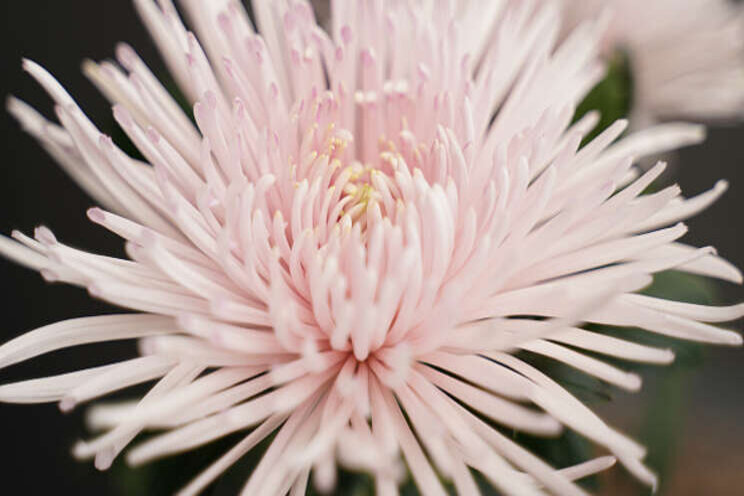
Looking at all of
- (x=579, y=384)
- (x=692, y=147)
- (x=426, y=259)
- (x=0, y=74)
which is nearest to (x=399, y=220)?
(x=426, y=259)

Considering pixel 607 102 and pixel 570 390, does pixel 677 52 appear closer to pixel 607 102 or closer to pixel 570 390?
pixel 607 102

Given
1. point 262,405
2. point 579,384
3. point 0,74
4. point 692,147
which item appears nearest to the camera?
point 262,405

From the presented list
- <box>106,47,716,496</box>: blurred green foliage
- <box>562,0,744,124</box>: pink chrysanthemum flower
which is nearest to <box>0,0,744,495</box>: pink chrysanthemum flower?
<box>106,47,716,496</box>: blurred green foliage

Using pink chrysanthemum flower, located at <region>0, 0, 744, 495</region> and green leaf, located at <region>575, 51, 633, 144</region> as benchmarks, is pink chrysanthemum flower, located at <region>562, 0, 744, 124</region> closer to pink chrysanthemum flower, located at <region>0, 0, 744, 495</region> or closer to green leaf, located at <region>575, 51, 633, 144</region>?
green leaf, located at <region>575, 51, 633, 144</region>

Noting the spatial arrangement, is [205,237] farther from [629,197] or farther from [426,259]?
[629,197]

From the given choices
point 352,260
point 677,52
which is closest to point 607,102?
point 677,52
